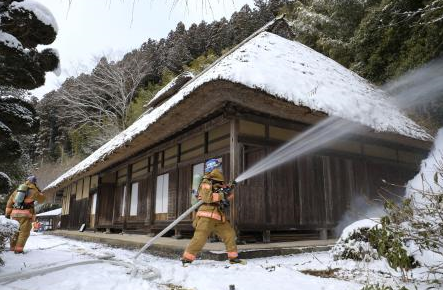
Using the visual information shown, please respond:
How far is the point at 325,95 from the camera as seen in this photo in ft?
22.7

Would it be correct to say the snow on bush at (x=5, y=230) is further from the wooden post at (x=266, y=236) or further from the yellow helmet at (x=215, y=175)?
the wooden post at (x=266, y=236)

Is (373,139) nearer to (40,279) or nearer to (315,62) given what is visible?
(315,62)

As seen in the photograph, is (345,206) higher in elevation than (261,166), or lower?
lower

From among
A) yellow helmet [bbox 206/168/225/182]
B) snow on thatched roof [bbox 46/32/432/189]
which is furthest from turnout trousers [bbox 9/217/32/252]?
yellow helmet [bbox 206/168/225/182]

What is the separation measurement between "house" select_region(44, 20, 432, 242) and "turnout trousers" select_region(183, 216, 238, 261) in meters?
0.67

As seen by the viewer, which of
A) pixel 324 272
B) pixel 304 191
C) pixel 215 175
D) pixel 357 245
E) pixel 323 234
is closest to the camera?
pixel 324 272

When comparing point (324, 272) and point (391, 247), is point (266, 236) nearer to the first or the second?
point (324, 272)

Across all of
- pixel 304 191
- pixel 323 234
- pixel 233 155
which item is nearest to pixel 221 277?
pixel 233 155

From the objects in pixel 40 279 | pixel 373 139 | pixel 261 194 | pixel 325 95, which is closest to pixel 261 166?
pixel 261 194

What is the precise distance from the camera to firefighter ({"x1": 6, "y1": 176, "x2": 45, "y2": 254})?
20.0 ft

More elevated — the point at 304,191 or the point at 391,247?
the point at 304,191

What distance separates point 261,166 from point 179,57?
2496cm

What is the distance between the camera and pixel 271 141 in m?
7.15

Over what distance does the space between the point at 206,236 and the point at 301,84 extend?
3600 millimetres
